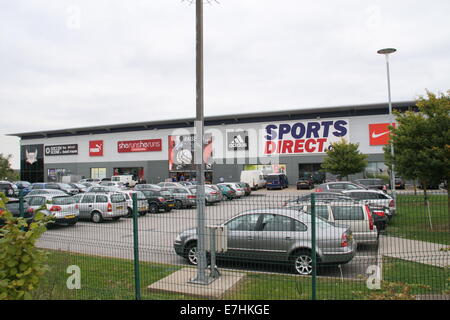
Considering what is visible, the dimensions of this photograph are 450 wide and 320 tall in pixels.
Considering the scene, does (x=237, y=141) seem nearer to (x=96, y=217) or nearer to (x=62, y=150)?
(x=62, y=150)

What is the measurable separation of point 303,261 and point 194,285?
95.7 inches

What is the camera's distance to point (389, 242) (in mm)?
7527

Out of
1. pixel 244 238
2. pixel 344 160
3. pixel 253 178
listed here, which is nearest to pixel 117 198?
pixel 244 238

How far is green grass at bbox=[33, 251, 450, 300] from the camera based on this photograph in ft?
20.7

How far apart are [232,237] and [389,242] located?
3299 mm

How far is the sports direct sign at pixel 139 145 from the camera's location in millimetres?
55681

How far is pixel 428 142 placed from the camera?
13.5 metres

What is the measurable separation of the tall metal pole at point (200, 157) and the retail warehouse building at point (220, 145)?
39888 mm

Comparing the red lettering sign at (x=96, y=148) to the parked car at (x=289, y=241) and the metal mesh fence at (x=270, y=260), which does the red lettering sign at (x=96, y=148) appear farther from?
the parked car at (x=289, y=241)
